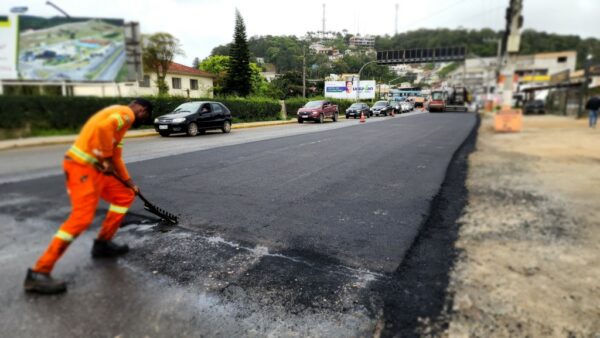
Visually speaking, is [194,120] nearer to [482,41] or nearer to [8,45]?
[8,45]

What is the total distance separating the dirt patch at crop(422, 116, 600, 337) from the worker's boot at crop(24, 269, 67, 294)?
2.67 m

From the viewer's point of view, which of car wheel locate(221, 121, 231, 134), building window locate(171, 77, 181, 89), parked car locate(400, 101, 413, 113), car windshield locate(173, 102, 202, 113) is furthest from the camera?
parked car locate(400, 101, 413, 113)

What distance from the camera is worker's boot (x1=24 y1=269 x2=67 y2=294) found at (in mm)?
2746

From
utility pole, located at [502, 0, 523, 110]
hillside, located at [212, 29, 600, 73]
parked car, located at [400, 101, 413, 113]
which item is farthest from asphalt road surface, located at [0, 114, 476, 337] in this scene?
parked car, located at [400, 101, 413, 113]

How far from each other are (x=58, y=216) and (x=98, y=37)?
15.6 m

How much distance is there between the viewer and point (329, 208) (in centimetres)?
522

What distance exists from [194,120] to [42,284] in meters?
14.0

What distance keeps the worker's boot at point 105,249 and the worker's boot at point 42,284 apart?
0.63 meters

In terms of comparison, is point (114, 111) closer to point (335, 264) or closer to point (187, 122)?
point (335, 264)

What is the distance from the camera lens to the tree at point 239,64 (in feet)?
130

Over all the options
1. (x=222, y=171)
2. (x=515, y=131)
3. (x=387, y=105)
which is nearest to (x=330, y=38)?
(x=222, y=171)

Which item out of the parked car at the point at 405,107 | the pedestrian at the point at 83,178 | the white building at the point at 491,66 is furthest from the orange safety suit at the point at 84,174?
the parked car at the point at 405,107

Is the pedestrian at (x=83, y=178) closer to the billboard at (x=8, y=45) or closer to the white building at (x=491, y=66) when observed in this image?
the white building at (x=491, y=66)

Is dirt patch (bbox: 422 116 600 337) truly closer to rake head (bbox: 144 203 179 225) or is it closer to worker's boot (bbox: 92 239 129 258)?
worker's boot (bbox: 92 239 129 258)
